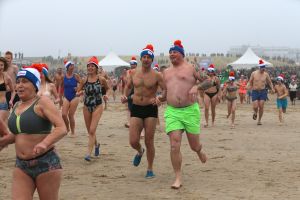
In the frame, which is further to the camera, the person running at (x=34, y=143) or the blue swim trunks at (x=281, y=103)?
the blue swim trunks at (x=281, y=103)

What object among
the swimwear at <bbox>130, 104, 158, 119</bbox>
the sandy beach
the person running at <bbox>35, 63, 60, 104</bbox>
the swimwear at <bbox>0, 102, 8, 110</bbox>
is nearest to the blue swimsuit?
the sandy beach

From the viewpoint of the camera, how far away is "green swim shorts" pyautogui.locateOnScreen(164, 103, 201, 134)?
7016 millimetres

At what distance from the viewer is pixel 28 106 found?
434 centimetres

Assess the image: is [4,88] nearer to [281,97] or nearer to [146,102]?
[146,102]

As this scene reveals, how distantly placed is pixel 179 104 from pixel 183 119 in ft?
0.71

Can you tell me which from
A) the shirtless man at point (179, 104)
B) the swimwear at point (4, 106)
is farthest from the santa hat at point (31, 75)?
the swimwear at point (4, 106)

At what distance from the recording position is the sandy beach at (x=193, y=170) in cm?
665

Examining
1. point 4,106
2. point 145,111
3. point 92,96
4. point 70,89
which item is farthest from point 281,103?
point 4,106

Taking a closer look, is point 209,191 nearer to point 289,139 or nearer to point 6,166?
point 6,166

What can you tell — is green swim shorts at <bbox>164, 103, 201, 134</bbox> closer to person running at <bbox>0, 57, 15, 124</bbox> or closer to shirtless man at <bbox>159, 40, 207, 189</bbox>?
shirtless man at <bbox>159, 40, 207, 189</bbox>

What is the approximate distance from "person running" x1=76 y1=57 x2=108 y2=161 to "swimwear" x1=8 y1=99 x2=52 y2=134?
4.29 meters

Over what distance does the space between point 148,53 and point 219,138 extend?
5.45 metres

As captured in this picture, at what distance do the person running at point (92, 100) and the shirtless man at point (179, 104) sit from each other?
6.22 ft

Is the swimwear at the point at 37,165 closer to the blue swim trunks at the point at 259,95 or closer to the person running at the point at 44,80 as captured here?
the person running at the point at 44,80
